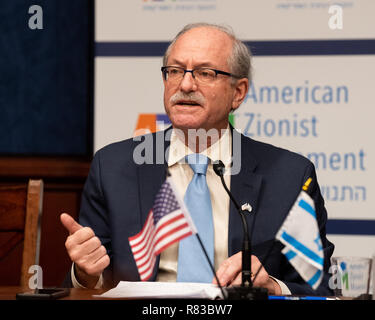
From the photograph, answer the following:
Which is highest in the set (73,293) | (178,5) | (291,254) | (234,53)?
(178,5)

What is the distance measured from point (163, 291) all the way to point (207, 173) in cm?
79

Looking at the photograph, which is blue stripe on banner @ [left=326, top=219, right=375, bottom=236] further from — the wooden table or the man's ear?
the wooden table

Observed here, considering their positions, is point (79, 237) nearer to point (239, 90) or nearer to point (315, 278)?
point (315, 278)

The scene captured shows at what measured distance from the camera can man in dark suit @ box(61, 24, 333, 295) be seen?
241cm

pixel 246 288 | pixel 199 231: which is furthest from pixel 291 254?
pixel 199 231

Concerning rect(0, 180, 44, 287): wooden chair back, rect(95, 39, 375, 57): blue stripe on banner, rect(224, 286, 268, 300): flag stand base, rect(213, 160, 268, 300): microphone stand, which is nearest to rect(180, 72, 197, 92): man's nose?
rect(0, 180, 44, 287): wooden chair back

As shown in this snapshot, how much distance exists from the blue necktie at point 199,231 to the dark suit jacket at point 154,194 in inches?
3.9

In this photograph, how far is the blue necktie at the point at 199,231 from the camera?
7.38 ft

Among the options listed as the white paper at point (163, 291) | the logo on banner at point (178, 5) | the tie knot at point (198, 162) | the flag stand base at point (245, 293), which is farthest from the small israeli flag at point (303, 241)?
the logo on banner at point (178, 5)

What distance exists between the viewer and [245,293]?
1.65m

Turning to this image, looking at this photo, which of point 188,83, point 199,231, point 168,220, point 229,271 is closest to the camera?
point 168,220

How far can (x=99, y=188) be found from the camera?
2.56m
